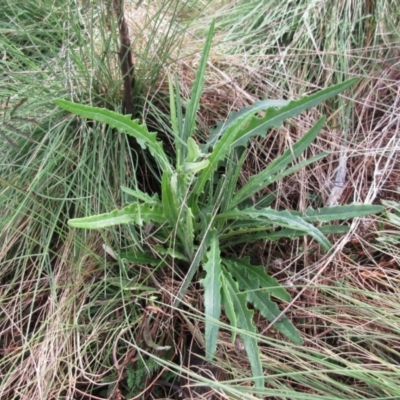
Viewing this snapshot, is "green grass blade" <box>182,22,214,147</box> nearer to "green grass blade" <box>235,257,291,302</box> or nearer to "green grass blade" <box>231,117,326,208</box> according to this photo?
"green grass blade" <box>231,117,326,208</box>

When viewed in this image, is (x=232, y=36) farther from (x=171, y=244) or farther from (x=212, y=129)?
(x=171, y=244)

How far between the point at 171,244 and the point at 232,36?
74 cm

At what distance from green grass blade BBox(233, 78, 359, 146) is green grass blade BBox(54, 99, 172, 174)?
0.18 meters

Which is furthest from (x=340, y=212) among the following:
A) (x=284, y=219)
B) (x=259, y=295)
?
(x=259, y=295)

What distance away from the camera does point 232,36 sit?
160 cm

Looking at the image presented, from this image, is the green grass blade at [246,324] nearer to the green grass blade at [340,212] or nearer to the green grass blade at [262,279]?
the green grass blade at [262,279]

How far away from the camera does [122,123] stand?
1.13 metres

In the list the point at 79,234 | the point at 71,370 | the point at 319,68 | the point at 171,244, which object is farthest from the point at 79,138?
the point at 319,68

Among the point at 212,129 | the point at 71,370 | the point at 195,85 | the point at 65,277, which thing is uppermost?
the point at 195,85

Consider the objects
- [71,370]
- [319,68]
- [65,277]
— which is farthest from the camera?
[319,68]

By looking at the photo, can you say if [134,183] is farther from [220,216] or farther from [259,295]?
[259,295]

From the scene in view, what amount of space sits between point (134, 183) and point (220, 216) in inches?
9.9

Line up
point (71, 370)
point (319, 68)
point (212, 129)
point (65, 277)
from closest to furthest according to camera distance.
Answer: point (71, 370), point (65, 277), point (212, 129), point (319, 68)

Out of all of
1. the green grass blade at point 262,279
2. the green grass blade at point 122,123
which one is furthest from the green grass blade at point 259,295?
the green grass blade at point 122,123
